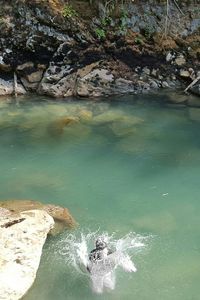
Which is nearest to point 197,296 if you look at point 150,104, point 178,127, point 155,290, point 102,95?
point 155,290

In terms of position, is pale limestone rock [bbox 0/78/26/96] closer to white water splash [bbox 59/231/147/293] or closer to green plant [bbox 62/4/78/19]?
green plant [bbox 62/4/78/19]

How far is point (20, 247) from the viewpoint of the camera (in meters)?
4.94

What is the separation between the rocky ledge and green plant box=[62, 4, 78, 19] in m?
7.48

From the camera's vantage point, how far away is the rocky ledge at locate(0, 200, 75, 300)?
461 cm

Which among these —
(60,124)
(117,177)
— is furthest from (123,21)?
(117,177)

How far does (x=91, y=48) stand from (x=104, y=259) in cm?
799

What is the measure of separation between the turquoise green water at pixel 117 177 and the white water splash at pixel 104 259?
0.27ft

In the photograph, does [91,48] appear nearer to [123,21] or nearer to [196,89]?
[123,21]

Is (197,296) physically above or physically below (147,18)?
below

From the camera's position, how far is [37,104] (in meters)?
11.0

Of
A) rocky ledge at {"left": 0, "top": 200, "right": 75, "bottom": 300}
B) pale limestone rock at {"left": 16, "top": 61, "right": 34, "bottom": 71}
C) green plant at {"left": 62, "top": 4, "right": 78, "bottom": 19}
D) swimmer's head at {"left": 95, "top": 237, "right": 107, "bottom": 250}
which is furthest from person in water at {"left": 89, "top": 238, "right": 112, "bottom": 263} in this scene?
green plant at {"left": 62, "top": 4, "right": 78, "bottom": 19}

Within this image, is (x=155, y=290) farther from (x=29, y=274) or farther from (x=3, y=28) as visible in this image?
(x=3, y=28)

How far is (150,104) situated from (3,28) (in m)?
4.53

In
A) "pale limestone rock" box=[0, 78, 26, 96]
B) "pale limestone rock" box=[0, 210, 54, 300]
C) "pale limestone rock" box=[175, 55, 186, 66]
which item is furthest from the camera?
"pale limestone rock" box=[175, 55, 186, 66]
